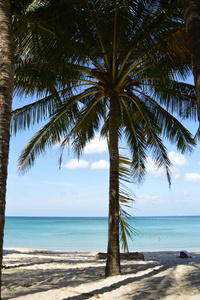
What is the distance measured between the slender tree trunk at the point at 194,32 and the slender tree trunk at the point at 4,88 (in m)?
2.31

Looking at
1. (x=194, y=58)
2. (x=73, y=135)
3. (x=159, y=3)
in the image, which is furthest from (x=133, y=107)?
(x=194, y=58)

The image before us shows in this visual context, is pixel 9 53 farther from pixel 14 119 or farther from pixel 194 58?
pixel 14 119

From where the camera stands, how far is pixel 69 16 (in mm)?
6316

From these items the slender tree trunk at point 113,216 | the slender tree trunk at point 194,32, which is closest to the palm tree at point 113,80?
the slender tree trunk at point 113,216

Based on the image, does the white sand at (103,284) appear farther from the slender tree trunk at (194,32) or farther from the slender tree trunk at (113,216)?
the slender tree trunk at (194,32)

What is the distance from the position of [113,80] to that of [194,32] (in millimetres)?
3981

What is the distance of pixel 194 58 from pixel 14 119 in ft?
22.1

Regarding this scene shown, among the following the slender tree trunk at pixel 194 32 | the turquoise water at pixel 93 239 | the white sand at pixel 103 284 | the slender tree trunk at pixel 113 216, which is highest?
the slender tree trunk at pixel 194 32

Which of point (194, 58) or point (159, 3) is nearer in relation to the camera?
point (194, 58)

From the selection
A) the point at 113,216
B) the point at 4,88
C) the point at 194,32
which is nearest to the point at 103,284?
the point at 113,216

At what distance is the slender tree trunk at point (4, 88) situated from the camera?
348 centimetres

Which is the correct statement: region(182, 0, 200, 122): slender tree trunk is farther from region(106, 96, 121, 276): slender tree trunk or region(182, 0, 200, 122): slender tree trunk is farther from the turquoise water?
the turquoise water

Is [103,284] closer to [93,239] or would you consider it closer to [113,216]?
[113,216]

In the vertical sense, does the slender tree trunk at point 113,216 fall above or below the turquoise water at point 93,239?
above
